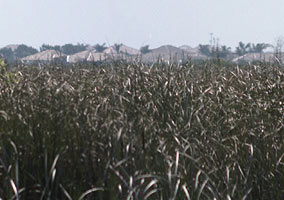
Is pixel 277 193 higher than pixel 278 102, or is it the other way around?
pixel 278 102

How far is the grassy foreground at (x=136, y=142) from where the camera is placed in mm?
4371

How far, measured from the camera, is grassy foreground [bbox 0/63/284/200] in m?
4.37

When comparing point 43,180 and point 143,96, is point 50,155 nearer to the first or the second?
point 43,180

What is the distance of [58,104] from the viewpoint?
4699 mm

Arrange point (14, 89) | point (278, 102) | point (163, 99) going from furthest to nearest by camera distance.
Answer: point (278, 102)
point (163, 99)
point (14, 89)

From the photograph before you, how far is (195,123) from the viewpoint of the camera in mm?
5422

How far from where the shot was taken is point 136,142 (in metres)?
4.38

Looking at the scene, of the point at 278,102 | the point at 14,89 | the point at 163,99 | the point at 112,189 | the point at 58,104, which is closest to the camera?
the point at 112,189

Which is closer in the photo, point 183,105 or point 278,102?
point 183,105

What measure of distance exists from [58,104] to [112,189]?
0.95 meters

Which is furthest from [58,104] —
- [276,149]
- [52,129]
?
[276,149]

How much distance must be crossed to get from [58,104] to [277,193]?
241cm

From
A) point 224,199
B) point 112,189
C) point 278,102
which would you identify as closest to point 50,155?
point 112,189

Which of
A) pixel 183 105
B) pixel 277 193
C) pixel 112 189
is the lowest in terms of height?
pixel 277 193
